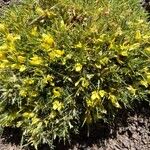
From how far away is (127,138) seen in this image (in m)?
4.05

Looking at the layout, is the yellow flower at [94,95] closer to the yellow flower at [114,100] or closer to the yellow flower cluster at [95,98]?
the yellow flower cluster at [95,98]

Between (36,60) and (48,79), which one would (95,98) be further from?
(36,60)

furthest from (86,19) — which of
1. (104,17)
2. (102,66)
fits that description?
(102,66)

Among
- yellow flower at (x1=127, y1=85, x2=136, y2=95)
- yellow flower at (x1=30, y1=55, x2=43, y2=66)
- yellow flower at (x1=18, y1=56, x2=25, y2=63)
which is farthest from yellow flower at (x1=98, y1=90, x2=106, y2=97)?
yellow flower at (x1=18, y1=56, x2=25, y2=63)

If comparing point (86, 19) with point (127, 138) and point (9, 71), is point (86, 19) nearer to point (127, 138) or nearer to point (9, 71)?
point (9, 71)

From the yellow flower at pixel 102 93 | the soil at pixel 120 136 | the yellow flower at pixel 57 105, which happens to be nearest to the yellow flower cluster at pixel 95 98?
the yellow flower at pixel 102 93

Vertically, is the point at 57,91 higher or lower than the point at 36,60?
lower

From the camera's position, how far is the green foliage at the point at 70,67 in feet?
11.9

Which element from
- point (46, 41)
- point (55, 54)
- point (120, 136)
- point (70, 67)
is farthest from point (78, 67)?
point (120, 136)

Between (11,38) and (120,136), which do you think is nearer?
(11,38)

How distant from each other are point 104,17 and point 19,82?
0.93 metres

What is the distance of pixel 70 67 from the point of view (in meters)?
3.64

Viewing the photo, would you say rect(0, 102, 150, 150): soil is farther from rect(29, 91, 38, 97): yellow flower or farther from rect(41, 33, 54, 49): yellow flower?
rect(41, 33, 54, 49): yellow flower

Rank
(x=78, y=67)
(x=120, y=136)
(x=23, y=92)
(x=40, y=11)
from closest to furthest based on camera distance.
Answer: (x=78, y=67), (x=23, y=92), (x=40, y=11), (x=120, y=136)
